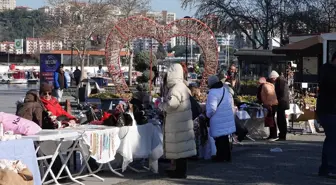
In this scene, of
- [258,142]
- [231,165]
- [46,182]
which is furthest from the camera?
[258,142]

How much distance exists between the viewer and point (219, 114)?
1252 centimetres

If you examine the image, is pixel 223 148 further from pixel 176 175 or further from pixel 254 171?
pixel 176 175

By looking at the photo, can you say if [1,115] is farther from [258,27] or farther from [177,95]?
[258,27]

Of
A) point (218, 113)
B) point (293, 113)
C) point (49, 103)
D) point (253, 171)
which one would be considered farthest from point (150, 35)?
point (49, 103)

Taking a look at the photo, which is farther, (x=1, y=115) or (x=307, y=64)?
(x=307, y=64)

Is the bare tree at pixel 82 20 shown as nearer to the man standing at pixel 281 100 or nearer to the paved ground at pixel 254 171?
the man standing at pixel 281 100

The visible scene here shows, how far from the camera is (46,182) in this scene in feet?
32.3

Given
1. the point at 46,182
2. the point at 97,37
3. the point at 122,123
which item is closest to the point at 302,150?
the point at 122,123

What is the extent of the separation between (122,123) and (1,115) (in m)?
2.19

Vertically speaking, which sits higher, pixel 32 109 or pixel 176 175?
pixel 32 109

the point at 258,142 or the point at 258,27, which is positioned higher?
the point at 258,27

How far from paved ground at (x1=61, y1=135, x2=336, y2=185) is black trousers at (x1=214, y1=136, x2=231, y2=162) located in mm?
173

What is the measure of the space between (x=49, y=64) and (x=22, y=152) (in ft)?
62.4

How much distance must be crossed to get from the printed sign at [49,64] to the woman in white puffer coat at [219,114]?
15.0m
